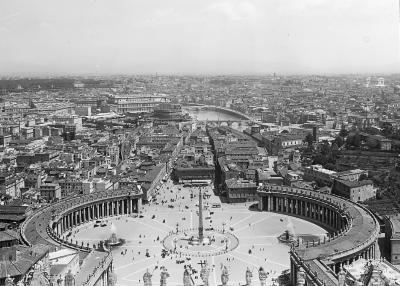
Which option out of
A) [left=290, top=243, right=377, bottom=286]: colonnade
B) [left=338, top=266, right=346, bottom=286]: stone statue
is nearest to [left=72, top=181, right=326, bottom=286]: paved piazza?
[left=290, top=243, right=377, bottom=286]: colonnade

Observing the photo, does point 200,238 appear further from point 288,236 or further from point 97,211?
point 97,211

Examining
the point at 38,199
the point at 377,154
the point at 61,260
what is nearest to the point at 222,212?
the point at 38,199

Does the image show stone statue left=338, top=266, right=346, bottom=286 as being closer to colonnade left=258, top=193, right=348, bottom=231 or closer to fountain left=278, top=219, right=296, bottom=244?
fountain left=278, top=219, right=296, bottom=244

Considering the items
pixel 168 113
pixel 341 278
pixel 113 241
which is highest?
pixel 341 278

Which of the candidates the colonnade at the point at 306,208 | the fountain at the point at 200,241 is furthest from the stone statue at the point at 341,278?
the colonnade at the point at 306,208

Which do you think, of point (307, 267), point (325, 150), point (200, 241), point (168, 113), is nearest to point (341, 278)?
point (307, 267)
